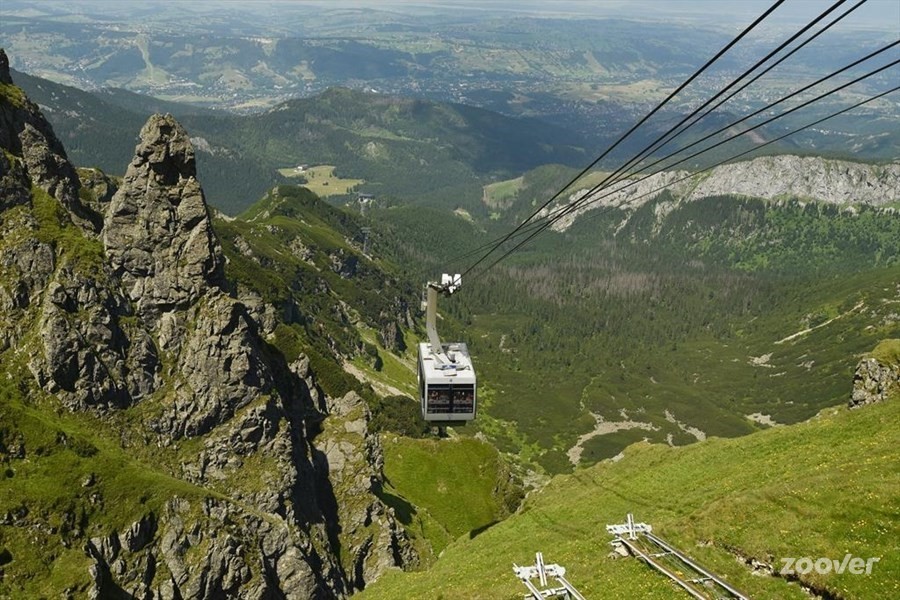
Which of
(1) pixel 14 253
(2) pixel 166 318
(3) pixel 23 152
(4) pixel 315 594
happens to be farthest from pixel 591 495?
(3) pixel 23 152

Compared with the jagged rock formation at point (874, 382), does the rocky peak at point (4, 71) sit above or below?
above

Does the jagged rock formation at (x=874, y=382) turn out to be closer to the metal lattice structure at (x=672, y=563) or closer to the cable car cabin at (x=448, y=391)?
the metal lattice structure at (x=672, y=563)

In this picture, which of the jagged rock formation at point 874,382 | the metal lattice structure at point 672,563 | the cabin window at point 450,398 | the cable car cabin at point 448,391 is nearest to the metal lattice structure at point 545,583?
the metal lattice structure at point 672,563

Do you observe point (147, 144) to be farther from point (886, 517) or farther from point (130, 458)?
point (886, 517)

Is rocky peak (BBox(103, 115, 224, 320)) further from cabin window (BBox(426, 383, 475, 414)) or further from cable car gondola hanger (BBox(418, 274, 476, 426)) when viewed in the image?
cabin window (BBox(426, 383, 475, 414))

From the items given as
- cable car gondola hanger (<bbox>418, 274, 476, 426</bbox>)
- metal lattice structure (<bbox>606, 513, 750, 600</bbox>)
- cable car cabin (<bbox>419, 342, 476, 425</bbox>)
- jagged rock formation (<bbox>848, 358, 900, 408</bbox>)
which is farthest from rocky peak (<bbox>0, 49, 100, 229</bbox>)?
jagged rock formation (<bbox>848, 358, 900, 408</bbox>)
